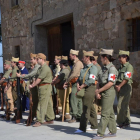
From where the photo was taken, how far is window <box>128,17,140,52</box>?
906 cm

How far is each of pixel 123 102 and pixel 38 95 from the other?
2.06 m

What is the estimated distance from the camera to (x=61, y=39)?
42.3 feet

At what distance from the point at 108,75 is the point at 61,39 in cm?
737

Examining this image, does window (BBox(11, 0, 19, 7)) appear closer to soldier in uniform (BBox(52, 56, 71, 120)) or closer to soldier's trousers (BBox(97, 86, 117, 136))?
soldier in uniform (BBox(52, 56, 71, 120))

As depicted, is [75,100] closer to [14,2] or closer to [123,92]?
[123,92]

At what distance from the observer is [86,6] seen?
10.5 meters

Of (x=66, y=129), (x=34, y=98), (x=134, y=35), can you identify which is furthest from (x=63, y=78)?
(x=134, y=35)

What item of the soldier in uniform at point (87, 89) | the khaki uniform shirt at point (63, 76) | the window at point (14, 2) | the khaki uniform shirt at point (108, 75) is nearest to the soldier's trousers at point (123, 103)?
the soldier in uniform at point (87, 89)

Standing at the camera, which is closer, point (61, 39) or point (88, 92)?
point (88, 92)

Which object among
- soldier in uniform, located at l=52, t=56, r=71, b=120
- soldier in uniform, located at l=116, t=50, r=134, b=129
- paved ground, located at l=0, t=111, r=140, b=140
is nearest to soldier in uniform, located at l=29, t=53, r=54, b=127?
paved ground, located at l=0, t=111, r=140, b=140

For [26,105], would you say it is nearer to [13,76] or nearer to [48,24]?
[13,76]

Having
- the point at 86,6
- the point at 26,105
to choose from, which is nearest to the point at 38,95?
the point at 26,105

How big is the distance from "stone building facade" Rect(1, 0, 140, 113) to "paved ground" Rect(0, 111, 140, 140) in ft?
7.80

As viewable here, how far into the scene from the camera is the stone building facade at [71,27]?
29.9ft
